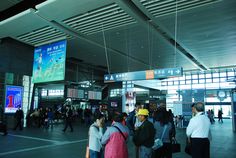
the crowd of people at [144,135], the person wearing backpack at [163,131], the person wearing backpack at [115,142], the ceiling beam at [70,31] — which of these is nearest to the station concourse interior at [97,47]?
the ceiling beam at [70,31]

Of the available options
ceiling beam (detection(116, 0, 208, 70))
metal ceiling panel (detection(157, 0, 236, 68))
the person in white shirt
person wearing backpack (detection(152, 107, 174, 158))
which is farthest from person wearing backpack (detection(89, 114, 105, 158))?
metal ceiling panel (detection(157, 0, 236, 68))

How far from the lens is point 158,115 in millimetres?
4516

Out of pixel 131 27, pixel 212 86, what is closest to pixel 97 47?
pixel 131 27

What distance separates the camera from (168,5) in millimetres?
8797

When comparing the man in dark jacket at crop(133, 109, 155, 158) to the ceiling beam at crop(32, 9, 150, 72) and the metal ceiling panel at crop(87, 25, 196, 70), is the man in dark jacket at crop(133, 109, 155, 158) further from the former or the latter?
the metal ceiling panel at crop(87, 25, 196, 70)

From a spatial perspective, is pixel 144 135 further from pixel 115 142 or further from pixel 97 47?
pixel 97 47

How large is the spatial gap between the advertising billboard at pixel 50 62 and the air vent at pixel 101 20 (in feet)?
Result: 5.30

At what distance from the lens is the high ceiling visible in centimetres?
889

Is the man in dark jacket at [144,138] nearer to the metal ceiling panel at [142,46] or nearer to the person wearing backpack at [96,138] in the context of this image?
the person wearing backpack at [96,138]

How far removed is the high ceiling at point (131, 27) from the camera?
8891mm

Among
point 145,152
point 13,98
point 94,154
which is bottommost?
point 94,154

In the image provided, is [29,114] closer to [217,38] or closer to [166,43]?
[166,43]

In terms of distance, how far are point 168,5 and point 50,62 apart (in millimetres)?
6862

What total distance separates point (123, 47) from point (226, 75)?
65.8 feet
